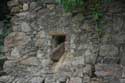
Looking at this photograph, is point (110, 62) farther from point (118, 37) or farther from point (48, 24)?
point (48, 24)

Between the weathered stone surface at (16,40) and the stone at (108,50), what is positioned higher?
the weathered stone surface at (16,40)

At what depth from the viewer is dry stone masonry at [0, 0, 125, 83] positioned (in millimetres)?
3527

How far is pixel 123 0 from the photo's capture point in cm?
349

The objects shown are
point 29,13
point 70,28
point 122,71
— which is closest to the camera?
point 122,71

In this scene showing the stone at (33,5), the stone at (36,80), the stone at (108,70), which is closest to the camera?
the stone at (108,70)

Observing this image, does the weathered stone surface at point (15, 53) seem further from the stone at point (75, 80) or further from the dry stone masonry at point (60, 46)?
the stone at point (75, 80)

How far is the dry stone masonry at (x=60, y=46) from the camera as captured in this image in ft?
11.6

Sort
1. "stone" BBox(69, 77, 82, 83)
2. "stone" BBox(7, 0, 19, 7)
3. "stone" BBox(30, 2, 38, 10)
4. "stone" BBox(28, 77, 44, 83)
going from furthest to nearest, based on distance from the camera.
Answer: "stone" BBox(7, 0, 19, 7)
"stone" BBox(30, 2, 38, 10)
"stone" BBox(28, 77, 44, 83)
"stone" BBox(69, 77, 82, 83)

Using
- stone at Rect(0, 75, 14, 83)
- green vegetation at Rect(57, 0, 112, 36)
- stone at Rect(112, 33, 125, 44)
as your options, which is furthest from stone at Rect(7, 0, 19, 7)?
stone at Rect(112, 33, 125, 44)

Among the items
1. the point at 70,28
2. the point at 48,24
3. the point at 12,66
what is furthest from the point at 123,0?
the point at 12,66

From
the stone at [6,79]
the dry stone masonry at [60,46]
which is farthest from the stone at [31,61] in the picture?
the stone at [6,79]

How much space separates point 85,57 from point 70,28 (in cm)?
43

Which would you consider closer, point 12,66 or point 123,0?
point 123,0

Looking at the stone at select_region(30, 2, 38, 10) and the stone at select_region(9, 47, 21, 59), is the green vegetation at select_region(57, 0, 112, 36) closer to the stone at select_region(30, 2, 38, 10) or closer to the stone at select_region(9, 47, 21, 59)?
the stone at select_region(30, 2, 38, 10)
